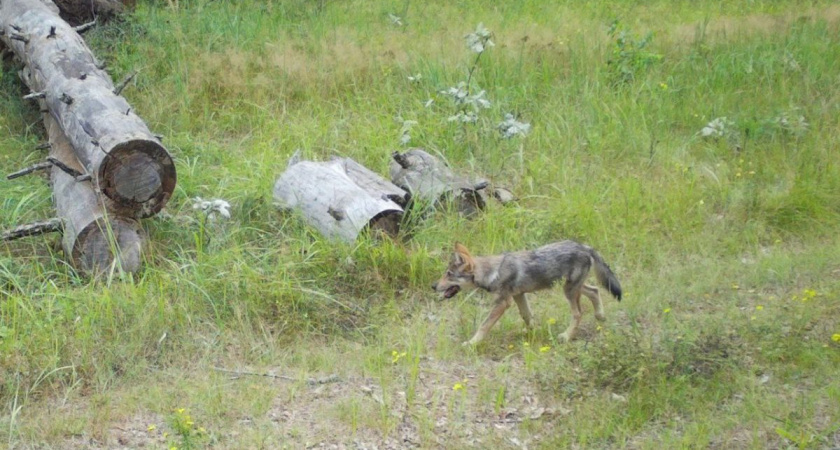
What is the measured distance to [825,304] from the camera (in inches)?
271

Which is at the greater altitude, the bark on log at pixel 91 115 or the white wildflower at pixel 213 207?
the bark on log at pixel 91 115

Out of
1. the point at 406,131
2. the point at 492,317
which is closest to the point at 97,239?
the point at 492,317

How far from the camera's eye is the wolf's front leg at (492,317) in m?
6.87

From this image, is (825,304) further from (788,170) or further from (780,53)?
(780,53)

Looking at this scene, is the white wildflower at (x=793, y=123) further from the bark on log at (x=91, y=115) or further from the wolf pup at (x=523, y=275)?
the bark on log at (x=91, y=115)

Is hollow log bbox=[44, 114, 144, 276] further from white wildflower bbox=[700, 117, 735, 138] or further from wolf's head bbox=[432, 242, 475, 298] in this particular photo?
white wildflower bbox=[700, 117, 735, 138]

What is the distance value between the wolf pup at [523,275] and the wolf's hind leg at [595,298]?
3.5 inches

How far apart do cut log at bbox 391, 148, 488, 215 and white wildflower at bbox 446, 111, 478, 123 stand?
0.62 meters

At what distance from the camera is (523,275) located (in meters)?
6.93

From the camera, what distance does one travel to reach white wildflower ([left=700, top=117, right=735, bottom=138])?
993cm

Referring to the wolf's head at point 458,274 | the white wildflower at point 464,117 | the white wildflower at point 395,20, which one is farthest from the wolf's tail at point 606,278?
the white wildflower at point 395,20

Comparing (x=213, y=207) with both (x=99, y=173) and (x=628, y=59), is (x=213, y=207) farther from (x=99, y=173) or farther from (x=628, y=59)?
(x=628, y=59)

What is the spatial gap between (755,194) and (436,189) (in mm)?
2989

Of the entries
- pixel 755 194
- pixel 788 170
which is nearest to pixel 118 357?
pixel 755 194
